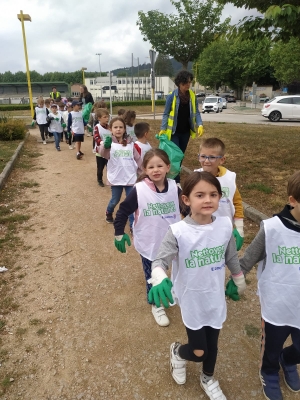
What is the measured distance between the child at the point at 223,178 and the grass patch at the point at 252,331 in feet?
2.66

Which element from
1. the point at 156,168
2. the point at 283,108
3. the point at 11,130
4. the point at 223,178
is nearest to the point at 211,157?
the point at 223,178

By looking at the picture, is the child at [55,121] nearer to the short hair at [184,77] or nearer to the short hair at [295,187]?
the short hair at [184,77]

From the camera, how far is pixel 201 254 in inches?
73.3

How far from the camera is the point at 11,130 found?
467 inches

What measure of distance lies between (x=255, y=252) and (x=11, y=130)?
1187 centimetres

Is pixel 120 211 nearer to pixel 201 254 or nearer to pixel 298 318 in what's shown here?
pixel 201 254

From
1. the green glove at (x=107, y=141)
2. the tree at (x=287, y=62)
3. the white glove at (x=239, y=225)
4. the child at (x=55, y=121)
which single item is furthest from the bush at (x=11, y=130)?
the tree at (x=287, y=62)

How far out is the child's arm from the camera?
188cm

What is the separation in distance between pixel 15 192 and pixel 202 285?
530 centimetres

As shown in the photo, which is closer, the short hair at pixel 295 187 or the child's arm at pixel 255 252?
the short hair at pixel 295 187

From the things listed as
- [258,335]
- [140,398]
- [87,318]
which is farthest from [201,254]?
[87,318]

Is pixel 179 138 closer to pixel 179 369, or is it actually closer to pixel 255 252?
pixel 255 252

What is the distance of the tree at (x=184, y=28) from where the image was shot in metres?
27.9

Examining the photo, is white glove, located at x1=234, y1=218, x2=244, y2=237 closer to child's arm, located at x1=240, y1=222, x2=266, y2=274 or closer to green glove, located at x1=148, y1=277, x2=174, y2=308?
child's arm, located at x1=240, y1=222, x2=266, y2=274
